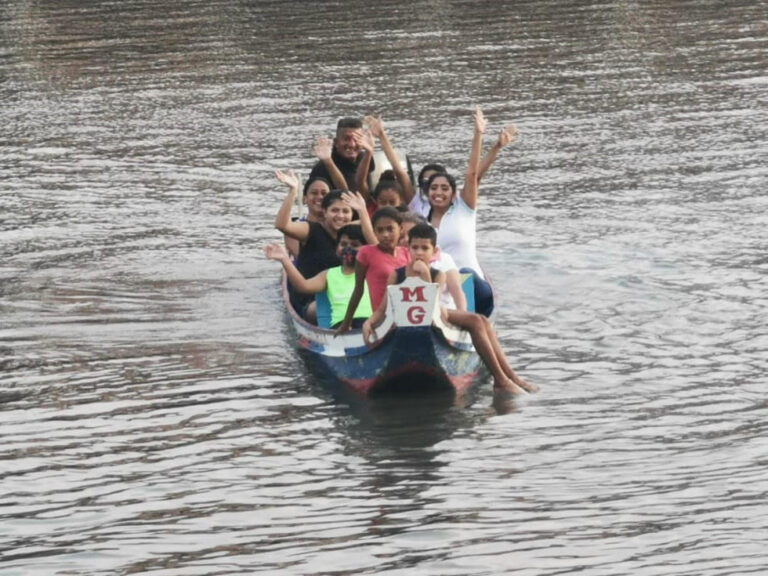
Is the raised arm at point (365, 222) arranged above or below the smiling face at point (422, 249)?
above

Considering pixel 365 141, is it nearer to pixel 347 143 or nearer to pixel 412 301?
pixel 347 143

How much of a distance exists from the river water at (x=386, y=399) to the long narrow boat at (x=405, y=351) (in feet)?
0.85

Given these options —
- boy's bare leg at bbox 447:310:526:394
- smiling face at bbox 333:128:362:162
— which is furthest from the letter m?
smiling face at bbox 333:128:362:162

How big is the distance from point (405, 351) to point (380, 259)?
2.98 ft

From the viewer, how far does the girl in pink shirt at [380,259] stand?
14.9 metres

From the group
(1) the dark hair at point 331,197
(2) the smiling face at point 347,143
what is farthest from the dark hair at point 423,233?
(2) the smiling face at point 347,143

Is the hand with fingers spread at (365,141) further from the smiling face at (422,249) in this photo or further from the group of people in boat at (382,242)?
the smiling face at (422,249)

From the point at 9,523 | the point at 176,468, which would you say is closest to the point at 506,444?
the point at 176,468

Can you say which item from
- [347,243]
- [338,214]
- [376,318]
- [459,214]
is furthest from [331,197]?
[376,318]

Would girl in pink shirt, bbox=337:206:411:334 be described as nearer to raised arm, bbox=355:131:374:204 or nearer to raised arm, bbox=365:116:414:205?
raised arm, bbox=365:116:414:205

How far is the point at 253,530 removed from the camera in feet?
39.1

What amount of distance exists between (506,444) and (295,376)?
2807 millimetres

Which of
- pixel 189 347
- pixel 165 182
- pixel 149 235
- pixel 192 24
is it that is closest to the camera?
pixel 189 347

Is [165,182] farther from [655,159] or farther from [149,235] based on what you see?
[655,159]
